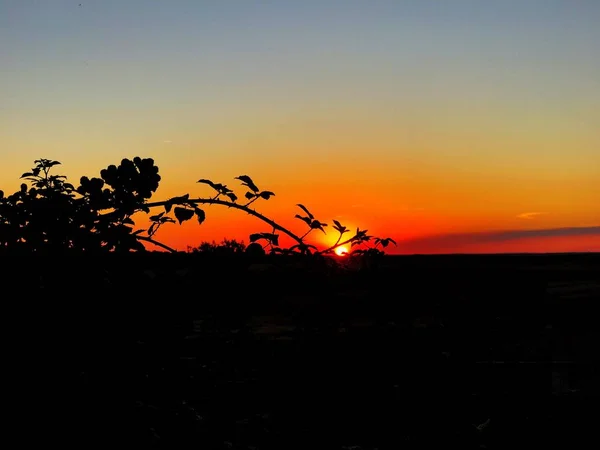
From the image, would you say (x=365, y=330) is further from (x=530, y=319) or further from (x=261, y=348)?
(x=530, y=319)

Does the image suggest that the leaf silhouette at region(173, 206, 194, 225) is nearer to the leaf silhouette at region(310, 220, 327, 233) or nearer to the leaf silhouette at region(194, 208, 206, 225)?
the leaf silhouette at region(194, 208, 206, 225)

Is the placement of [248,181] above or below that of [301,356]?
above

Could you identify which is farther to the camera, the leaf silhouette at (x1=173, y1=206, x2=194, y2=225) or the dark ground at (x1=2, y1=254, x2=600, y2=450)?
the leaf silhouette at (x1=173, y1=206, x2=194, y2=225)

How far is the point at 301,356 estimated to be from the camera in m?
3.78

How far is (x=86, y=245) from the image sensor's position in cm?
425

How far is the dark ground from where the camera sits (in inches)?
139

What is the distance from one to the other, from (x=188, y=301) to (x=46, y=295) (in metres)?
0.66

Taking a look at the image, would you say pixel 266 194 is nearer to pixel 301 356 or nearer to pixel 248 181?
pixel 248 181

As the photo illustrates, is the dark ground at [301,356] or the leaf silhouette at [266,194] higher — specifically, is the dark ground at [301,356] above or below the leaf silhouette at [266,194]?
below

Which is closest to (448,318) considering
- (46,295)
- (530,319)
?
(530,319)

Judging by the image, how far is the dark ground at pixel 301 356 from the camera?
11.6ft

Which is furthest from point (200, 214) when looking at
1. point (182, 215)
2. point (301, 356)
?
point (301, 356)

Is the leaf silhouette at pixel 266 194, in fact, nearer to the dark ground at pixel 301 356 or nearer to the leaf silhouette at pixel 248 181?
the leaf silhouette at pixel 248 181

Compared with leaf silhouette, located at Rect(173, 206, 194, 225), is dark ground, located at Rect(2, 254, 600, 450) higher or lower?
lower
